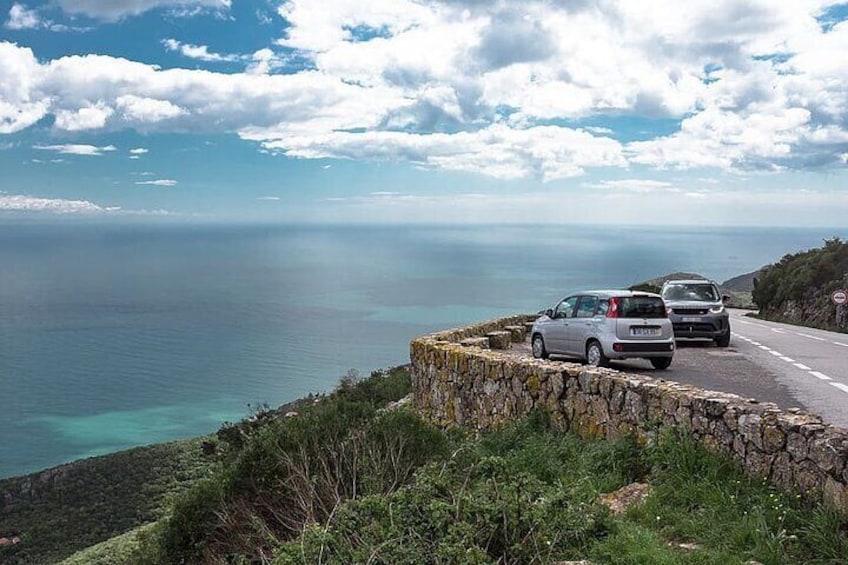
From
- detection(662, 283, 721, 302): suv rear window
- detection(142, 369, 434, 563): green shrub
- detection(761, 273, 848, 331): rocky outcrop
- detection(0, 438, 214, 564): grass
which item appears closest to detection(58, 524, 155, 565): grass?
detection(0, 438, 214, 564): grass

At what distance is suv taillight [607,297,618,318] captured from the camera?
14.7 m

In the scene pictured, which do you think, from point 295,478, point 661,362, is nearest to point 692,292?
point 661,362

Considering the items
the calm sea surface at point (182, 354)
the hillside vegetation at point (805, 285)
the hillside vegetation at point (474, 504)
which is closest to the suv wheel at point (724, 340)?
the hillside vegetation at point (474, 504)

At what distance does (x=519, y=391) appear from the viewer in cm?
1203

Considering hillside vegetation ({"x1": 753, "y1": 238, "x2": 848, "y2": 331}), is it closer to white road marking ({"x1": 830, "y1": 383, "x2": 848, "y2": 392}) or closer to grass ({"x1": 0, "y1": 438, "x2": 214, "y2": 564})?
white road marking ({"x1": 830, "y1": 383, "x2": 848, "y2": 392})

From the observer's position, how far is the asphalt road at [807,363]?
38.5 ft

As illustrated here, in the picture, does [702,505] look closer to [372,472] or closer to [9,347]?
[372,472]

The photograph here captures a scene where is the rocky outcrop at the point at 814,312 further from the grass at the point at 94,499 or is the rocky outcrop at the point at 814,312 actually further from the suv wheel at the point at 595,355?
the grass at the point at 94,499

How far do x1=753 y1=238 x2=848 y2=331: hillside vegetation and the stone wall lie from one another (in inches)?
1253

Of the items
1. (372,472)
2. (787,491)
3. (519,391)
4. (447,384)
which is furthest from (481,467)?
(447,384)

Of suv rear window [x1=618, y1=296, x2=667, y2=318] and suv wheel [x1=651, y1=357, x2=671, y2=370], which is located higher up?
suv rear window [x1=618, y1=296, x2=667, y2=318]

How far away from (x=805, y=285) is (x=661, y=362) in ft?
129

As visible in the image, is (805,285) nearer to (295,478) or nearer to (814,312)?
(814,312)

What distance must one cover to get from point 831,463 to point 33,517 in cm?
4760
